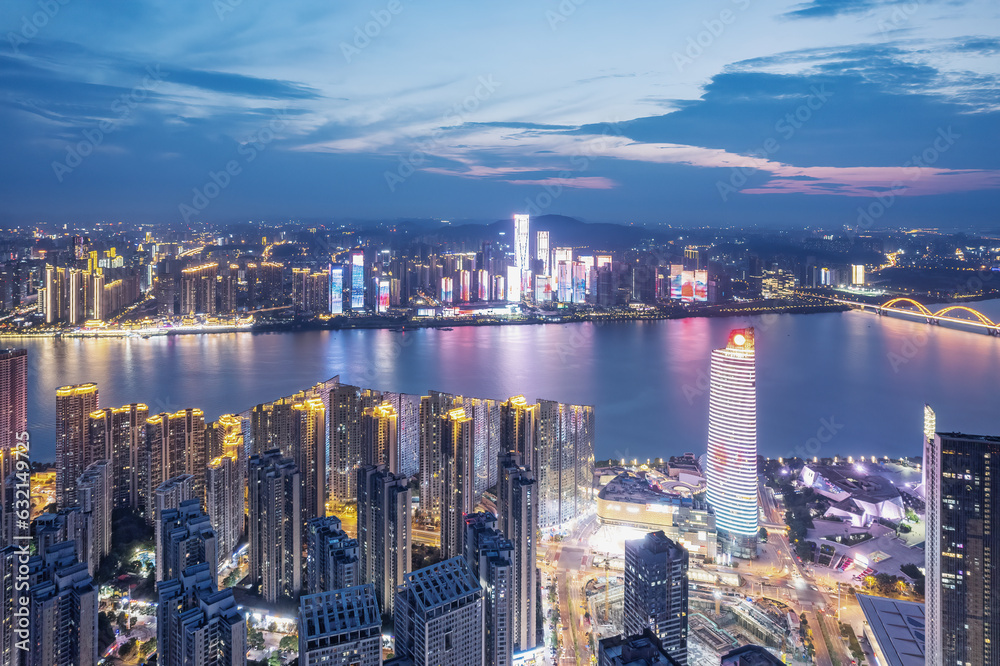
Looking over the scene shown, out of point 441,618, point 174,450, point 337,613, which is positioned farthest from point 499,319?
point 337,613

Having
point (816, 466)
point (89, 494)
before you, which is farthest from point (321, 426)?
point (816, 466)

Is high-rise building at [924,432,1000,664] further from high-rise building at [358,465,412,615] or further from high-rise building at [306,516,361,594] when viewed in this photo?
high-rise building at [306,516,361,594]

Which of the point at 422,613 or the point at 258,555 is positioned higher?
the point at 422,613

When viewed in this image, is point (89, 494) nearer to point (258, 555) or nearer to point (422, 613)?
point (258, 555)

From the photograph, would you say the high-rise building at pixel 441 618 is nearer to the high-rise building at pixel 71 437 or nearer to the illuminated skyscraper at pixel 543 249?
the high-rise building at pixel 71 437

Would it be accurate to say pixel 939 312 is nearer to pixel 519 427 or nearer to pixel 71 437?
pixel 519 427

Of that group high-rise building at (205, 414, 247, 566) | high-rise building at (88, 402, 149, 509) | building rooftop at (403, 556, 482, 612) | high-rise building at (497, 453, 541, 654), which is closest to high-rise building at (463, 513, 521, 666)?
high-rise building at (497, 453, 541, 654)

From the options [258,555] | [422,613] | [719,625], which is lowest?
[719,625]
